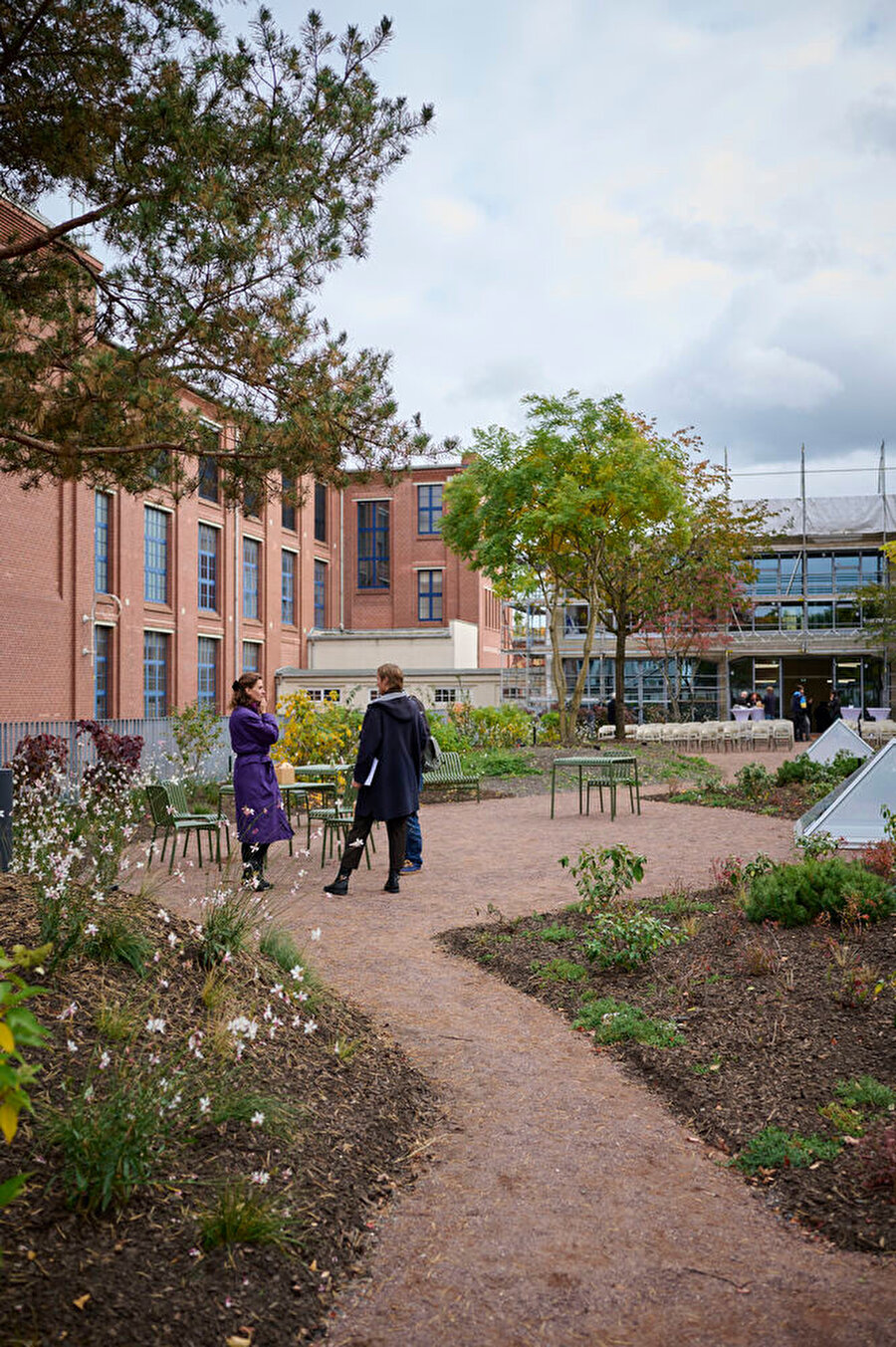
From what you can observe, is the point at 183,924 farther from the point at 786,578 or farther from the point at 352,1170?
the point at 786,578

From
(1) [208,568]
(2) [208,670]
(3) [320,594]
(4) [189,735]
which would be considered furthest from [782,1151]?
(3) [320,594]

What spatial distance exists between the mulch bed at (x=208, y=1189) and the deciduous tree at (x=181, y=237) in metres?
4.71

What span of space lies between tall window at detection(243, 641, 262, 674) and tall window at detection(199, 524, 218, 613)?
315cm

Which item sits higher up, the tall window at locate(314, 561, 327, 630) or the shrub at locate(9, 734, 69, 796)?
the tall window at locate(314, 561, 327, 630)

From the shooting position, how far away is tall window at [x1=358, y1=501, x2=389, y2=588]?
48.8 meters

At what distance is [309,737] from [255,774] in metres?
8.03

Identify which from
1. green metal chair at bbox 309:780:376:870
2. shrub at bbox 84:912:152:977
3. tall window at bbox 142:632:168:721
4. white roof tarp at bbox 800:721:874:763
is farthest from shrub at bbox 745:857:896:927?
tall window at bbox 142:632:168:721

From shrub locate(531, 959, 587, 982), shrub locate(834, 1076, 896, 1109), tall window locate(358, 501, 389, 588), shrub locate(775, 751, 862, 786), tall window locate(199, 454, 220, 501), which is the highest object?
tall window locate(358, 501, 389, 588)

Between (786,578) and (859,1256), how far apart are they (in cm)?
5156

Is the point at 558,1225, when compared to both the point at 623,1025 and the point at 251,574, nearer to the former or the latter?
the point at 623,1025

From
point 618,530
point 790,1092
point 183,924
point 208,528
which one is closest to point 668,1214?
point 790,1092

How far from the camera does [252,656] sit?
38.5 m

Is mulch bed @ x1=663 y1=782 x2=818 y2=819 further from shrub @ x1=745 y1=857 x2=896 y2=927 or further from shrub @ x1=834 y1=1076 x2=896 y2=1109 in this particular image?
shrub @ x1=834 y1=1076 x2=896 y2=1109

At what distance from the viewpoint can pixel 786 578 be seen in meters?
52.5
